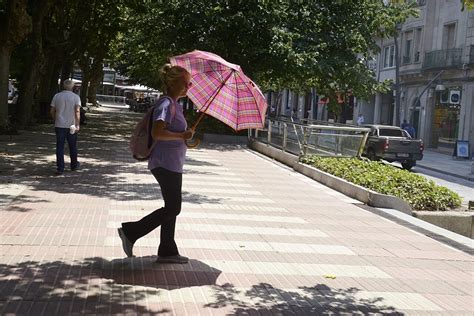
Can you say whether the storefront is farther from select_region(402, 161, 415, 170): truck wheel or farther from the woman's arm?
the woman's arm

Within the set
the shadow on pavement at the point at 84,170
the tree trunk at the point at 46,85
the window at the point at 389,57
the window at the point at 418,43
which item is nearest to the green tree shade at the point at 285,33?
the tree trunk at the point at 46,85

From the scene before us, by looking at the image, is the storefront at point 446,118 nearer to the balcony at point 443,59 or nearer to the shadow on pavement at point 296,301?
the balcony at point 443,59

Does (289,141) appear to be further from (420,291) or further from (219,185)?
(420,291)

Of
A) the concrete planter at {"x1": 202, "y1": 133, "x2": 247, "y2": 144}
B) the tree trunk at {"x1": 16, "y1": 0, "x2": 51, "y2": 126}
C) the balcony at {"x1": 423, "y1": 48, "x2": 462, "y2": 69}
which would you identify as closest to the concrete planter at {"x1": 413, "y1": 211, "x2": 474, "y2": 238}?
the concrete planter at {"x1": 202, "y1": 133, "x2": 247, "y2": 144}

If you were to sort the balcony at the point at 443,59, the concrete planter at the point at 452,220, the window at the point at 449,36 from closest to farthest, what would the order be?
the concrete planter at the point at 452,220
the balcony at the point at 443,59
the window at the point at 449,36

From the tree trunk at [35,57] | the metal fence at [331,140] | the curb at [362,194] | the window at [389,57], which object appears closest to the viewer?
the curb at [362,194]

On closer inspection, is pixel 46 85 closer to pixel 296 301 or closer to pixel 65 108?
pixel 65 108

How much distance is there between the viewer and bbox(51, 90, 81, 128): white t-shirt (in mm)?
11562

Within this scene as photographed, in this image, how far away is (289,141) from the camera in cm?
1836

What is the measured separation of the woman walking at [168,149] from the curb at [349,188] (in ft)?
19.5

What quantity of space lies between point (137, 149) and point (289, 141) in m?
12.8

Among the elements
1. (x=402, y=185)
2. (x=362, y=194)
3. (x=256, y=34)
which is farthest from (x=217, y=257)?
(x=256, y=34)

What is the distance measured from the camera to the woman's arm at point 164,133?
5578mm

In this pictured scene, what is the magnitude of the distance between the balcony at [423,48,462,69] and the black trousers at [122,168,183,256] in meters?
31.9
